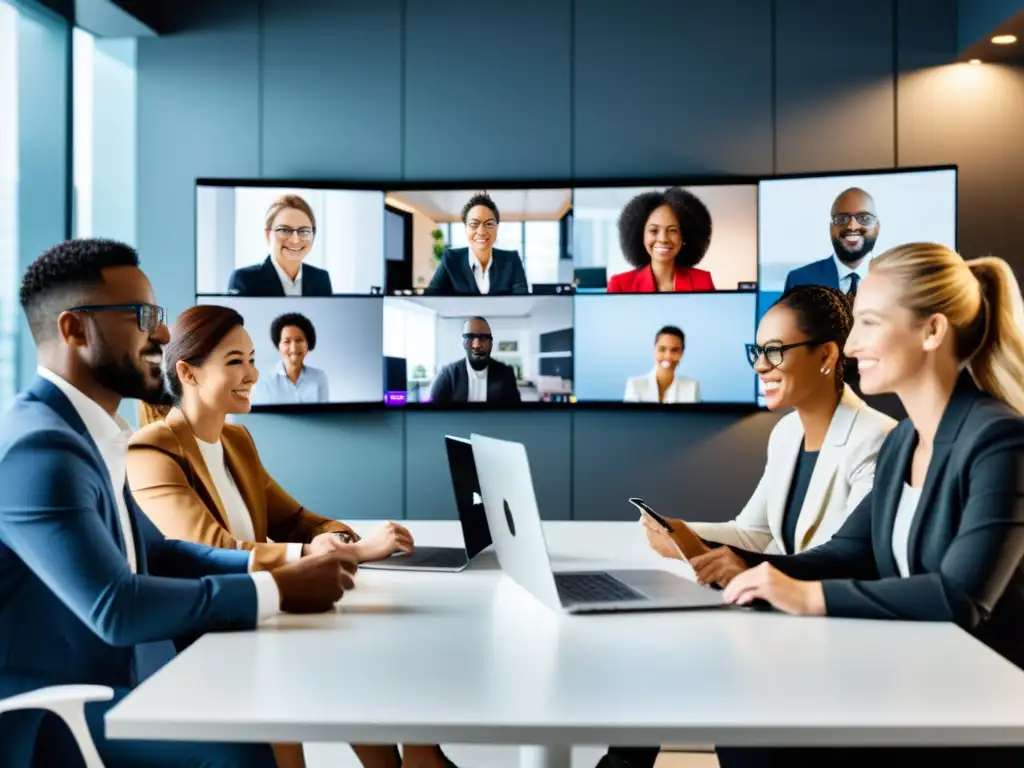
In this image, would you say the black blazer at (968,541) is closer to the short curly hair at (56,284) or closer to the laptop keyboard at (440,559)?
the laptop keyboard at (440,559)

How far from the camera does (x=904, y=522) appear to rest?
1910 millimetres

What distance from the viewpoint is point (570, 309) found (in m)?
5.00

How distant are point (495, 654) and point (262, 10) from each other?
4625 millimetres

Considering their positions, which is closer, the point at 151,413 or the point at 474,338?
the point at 151,413

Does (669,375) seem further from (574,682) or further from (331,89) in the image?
(574,682)

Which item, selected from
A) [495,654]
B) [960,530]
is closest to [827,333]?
[960,530]

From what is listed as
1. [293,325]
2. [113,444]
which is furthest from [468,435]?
[113,444]

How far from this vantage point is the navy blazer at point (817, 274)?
471 cm

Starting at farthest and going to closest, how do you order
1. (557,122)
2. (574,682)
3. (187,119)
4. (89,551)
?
(187,119), (557,122), (89,551), (574,682)

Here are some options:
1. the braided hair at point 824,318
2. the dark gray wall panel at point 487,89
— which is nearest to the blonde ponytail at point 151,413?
the braided hair at point 824,318

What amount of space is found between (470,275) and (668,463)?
140cm

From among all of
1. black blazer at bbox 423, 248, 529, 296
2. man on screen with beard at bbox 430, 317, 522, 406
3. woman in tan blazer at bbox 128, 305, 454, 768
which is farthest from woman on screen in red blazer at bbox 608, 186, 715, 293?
woman in tan blazer at bbox 128, 305, 454, 768

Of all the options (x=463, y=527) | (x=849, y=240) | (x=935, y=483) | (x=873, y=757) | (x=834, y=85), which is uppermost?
(x=834, y=85)

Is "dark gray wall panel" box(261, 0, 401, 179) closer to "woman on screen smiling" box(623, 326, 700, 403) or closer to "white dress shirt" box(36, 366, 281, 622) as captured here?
"woman on screen smiling" box(623, 326, 700, 403)
